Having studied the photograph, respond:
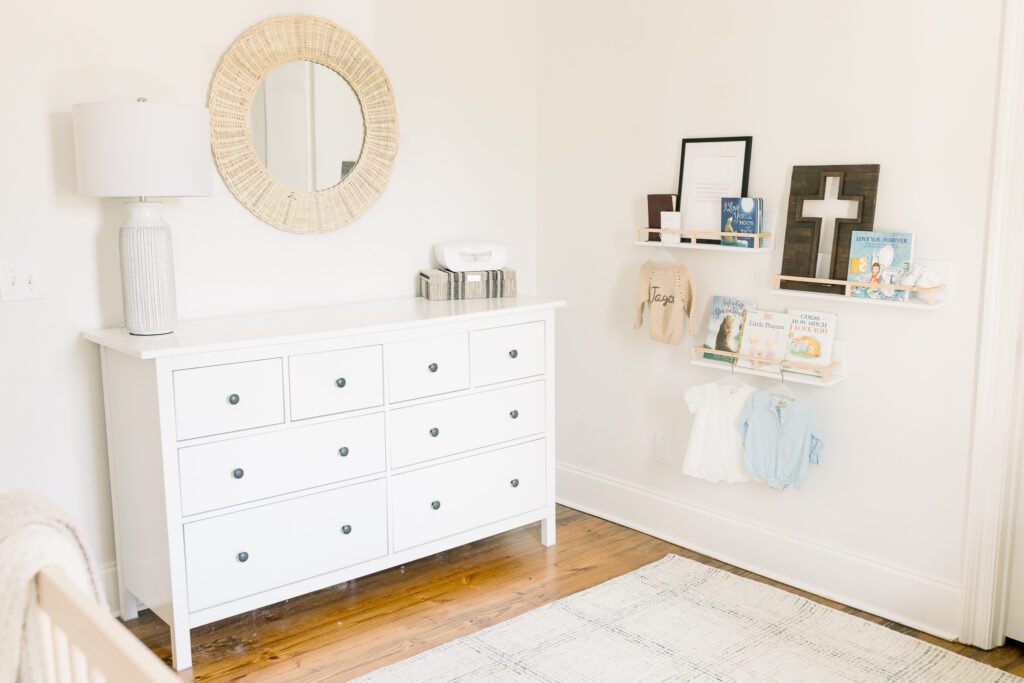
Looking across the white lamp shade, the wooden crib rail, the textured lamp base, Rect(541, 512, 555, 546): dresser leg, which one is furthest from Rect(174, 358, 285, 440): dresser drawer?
Rect(541, 512, 555, 546): dresser leg

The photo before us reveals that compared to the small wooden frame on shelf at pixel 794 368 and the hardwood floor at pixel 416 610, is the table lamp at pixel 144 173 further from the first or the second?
the small wooden frame on shelf at pixel 794 368

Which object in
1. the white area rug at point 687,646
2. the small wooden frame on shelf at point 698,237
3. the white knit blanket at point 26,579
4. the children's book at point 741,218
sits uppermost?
the children's book at point 741,218

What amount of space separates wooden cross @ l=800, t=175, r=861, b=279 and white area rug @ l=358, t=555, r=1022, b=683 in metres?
1.04

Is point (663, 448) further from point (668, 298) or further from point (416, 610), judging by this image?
point (416, 610)

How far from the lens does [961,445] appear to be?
2.46m

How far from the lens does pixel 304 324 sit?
2.58 metres

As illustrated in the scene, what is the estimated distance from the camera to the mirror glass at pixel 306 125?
109 inches

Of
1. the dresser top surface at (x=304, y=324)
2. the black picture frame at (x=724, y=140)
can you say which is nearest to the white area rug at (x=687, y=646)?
the dresser top surface at (x=304, y=324)

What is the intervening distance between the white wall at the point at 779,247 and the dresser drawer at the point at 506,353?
464 millimetres

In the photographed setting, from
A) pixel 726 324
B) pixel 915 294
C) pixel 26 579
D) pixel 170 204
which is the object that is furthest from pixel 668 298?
pixel 26 579

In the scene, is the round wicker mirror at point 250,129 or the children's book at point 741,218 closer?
the round wicker mirror at point 250,129

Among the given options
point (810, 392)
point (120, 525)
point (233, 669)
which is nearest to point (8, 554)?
point (233, 669)

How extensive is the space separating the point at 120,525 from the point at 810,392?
213 centimetres

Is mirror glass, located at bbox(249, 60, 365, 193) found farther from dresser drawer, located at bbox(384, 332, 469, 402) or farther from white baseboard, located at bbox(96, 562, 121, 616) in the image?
white baseboard, located at bbox(96, 562, 121, 616)
